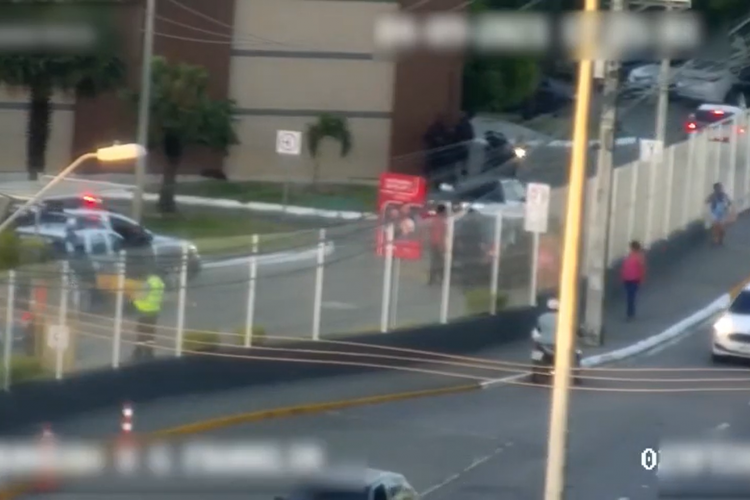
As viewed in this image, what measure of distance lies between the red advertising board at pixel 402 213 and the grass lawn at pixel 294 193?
13911 mm

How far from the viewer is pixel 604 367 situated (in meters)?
23.6

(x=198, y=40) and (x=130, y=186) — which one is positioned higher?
(x=198, y=40)

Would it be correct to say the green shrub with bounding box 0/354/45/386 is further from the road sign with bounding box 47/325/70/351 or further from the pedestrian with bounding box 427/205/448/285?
the pedestrian with bounding box 427/205/448/285

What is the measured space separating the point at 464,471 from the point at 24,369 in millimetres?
5106

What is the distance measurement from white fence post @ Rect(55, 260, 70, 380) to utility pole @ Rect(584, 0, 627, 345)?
8479 mm

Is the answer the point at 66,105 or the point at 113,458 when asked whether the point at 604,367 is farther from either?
the point at 66,105

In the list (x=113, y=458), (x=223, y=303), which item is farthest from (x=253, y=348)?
(x=113, y=458)

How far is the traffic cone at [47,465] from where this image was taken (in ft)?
47.0

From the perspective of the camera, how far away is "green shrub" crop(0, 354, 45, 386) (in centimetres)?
1917

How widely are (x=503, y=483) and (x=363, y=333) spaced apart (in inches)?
252

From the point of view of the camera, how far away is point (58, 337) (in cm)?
1955

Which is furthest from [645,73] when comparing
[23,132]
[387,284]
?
[23,132]

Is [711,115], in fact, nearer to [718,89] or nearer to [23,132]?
[718,89]
